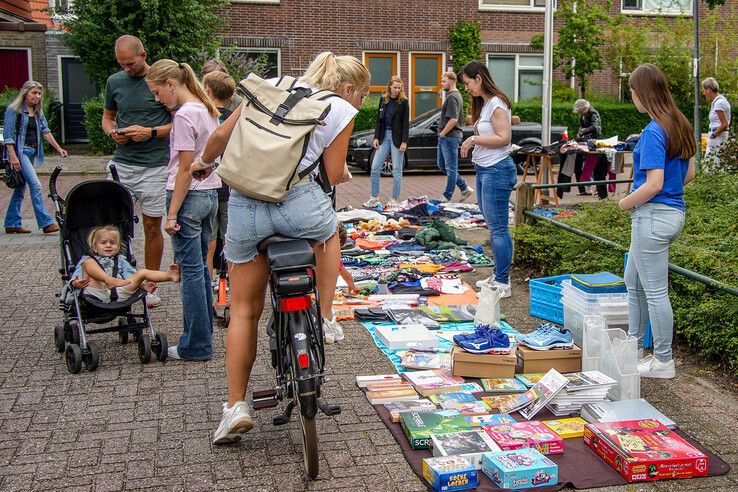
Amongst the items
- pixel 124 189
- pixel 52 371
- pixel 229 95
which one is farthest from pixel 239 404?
pixel 229 95

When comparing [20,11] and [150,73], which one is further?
[20,11]

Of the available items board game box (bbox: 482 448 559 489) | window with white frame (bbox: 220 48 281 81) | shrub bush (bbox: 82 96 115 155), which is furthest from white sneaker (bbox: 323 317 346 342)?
shrub bush (bbox: 82 96 115 155)

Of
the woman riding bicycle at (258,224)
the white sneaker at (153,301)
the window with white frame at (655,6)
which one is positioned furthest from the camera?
the window with white frame at (655,6)

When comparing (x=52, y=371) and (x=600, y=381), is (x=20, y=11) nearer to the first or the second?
(x=52, y=371)

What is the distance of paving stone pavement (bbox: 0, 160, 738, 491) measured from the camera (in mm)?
4180

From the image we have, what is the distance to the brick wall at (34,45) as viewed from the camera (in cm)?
2548

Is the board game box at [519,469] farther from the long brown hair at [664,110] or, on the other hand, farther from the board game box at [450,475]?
Result: the long brown hair at [664,110]

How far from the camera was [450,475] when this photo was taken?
4.02m

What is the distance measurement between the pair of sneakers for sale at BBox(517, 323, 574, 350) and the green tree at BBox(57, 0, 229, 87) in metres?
17.6

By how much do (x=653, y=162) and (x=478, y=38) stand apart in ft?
76.1

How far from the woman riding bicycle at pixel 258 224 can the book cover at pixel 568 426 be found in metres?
1.61

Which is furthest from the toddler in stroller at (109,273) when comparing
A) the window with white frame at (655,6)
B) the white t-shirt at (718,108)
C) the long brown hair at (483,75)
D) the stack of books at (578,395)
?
the window with white frame at (655,6)

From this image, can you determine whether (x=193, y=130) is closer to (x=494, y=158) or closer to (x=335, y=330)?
(x=335, y=330)

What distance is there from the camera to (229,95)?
718cm
